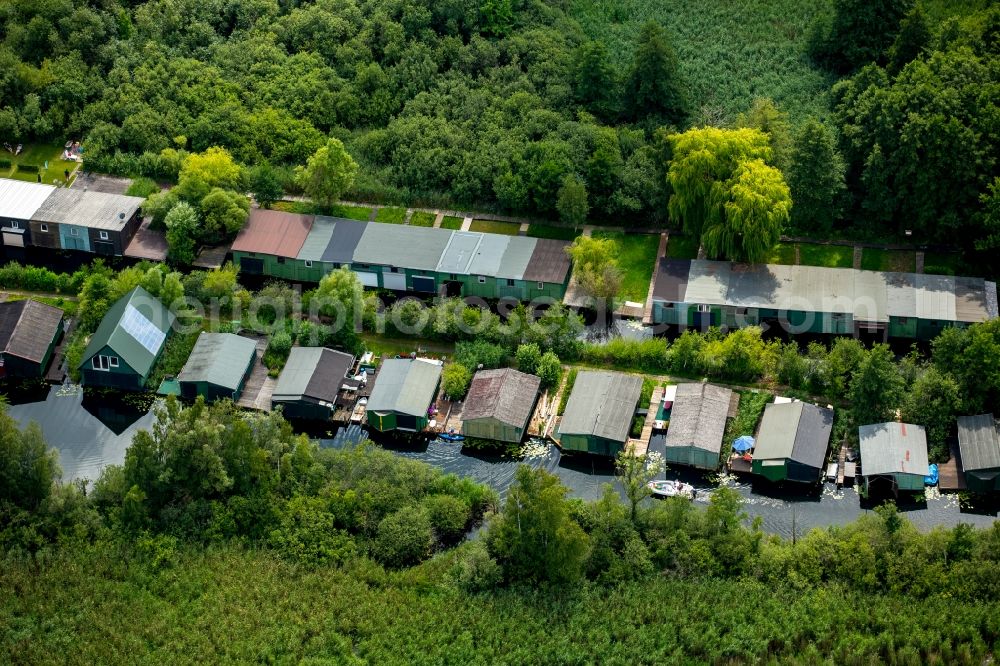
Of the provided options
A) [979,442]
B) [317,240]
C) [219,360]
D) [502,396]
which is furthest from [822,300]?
[219,360]

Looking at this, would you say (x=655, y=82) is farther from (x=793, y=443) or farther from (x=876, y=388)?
(x=793, y=443)

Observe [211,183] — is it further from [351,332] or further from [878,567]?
[878,567]

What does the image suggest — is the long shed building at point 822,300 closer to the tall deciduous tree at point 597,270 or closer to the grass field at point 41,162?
the tall deciduous tree at point 597,270

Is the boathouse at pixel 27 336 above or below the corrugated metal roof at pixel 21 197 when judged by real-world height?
below

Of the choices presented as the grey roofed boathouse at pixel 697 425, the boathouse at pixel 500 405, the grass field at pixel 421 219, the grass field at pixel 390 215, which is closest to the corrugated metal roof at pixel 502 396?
the boathouse at pixel 500 405

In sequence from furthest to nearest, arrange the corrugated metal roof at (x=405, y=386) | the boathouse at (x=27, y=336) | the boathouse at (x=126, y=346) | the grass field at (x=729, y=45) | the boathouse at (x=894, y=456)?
1. the grass field at (x=729, y=45)
2. the boathouse at (x=27, y=336)
3. the boathouse at (x=126, y=346)
4. the corrugated metal roof at (x=405, y=386)
5. the boathouse at (x=894, y=456)
